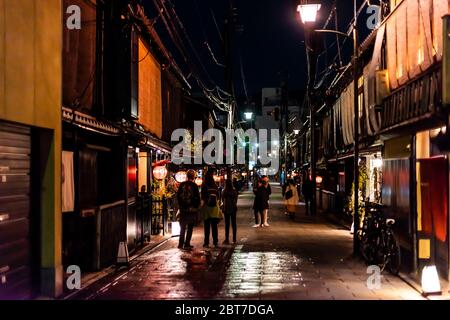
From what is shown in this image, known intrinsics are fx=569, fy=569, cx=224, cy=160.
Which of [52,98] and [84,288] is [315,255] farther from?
[52,98]

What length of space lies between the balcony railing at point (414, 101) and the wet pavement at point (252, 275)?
11.8ft

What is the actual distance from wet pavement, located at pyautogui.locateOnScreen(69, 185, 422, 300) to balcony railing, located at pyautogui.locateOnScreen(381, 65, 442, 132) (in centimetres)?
361

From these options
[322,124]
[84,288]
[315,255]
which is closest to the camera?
[84,288]

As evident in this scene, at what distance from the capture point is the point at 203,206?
18.4 meters

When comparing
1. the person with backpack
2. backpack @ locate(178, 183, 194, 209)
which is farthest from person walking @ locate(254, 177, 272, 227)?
backpack @ locate(178, 183, 194, 209)

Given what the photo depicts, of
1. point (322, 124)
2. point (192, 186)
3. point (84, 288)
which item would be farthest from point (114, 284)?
point (322, 124)

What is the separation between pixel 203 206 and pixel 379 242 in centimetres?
637

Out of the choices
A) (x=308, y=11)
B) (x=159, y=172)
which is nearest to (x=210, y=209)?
(x=159, y=172)

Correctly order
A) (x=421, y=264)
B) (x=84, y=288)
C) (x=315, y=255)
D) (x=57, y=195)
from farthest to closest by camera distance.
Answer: (x=315, y=255) < (x=421, y=264) < (x=84, y=288) < (x=57, y=195)

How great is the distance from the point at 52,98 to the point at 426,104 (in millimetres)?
7301

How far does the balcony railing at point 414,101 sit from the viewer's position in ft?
35.6

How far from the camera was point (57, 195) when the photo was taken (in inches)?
415

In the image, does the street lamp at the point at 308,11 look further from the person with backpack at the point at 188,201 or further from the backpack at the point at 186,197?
the backpack at the point at 186,197

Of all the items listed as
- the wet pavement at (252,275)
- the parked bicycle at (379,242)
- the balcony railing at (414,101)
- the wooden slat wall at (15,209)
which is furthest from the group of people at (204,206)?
the wooden slat wall at (15,209)
